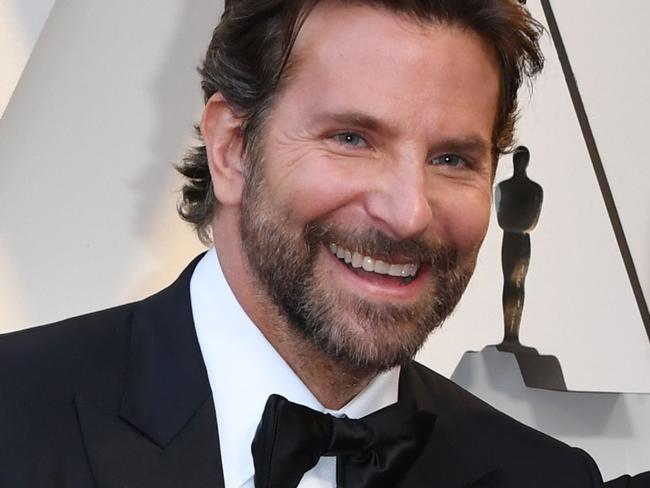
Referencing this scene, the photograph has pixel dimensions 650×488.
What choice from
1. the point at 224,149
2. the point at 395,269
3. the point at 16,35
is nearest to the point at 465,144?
the point at 395,269

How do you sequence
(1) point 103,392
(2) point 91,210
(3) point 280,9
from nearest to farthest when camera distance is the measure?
(1) point 103,392, (3) point 280,9, (2) point 91,210

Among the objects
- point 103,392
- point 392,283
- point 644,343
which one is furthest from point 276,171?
point 644,343

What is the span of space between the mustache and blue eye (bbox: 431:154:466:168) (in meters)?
0.09

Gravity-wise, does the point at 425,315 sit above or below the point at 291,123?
below

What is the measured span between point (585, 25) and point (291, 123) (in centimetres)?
118

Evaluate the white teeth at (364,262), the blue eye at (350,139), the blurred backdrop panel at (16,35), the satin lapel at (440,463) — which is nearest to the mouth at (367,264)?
the white teeth at (364,262)

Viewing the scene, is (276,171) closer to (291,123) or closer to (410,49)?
(291,123)

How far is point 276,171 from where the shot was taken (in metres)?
1.32

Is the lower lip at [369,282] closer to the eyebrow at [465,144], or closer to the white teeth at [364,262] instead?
the white teeth at [364,262]

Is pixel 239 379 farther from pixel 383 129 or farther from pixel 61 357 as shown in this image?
pixel 383 129

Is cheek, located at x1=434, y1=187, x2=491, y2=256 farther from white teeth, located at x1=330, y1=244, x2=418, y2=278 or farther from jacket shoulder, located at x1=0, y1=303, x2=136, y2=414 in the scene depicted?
jacket shoulder, located at x1=0, y1=303, x2=136, y2=414

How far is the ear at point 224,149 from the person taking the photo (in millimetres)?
1397

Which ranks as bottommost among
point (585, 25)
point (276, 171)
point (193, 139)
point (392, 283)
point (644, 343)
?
point (644, 343)

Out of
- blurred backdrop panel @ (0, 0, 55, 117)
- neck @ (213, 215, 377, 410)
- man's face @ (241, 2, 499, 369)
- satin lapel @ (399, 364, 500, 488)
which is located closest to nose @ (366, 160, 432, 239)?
man's face @ (241, 2, 499, 369)
